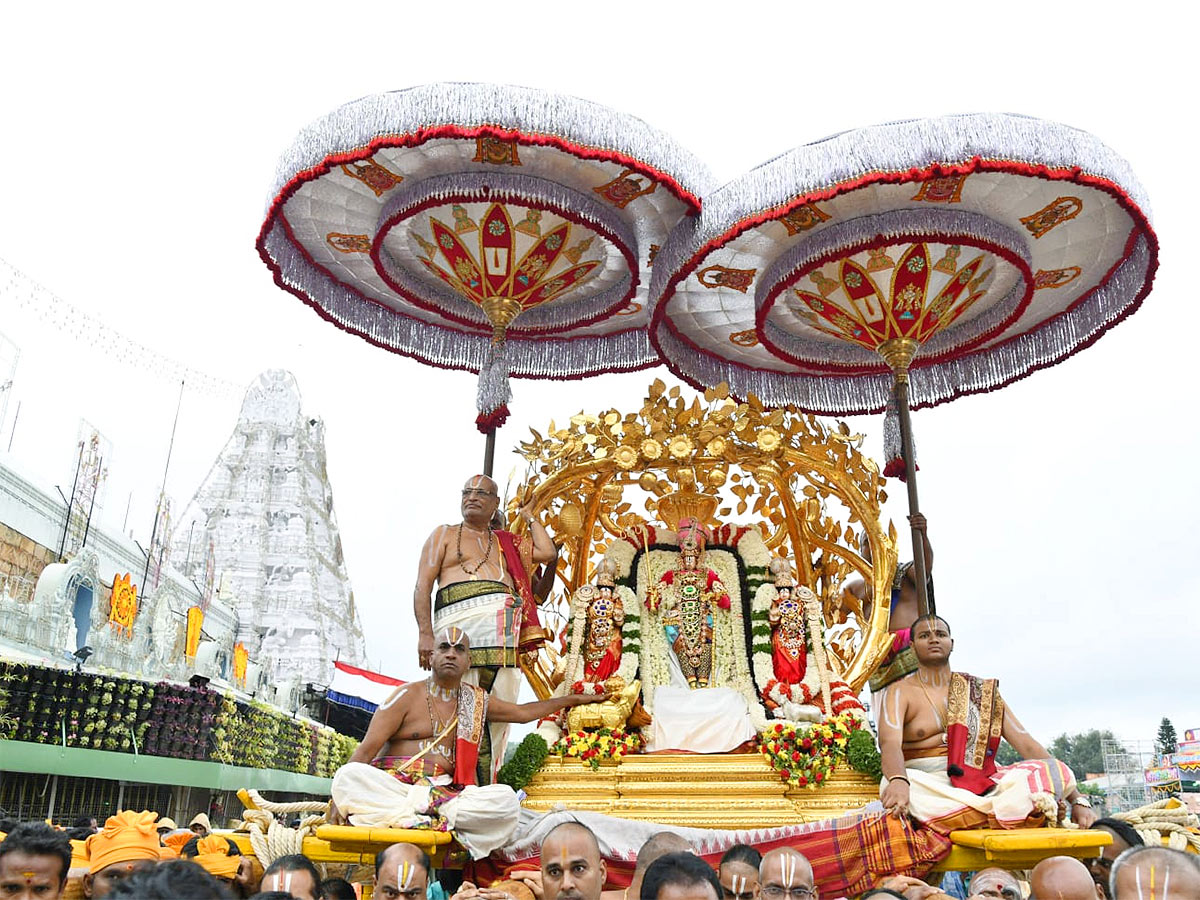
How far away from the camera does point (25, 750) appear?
474 inches

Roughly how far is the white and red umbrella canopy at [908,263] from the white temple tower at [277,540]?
990 inches

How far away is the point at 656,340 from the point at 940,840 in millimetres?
5155

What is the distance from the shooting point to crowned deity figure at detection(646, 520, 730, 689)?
752 centimetres

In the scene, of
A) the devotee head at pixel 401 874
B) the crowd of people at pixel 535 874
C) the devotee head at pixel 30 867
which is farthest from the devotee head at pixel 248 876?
the devotee head at pixel 30 867

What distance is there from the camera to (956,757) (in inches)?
205

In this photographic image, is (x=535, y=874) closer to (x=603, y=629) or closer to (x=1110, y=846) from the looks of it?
(x=603, y=629)

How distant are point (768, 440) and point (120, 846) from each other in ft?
17.6

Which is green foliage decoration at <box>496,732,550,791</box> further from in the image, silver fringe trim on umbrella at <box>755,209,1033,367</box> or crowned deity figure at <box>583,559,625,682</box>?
silver fringe trim on umbrella at <box>755,209,1033,367</box>

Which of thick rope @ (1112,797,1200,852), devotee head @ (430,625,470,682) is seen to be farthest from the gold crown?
thick rope @ (1112,797,1200,852)

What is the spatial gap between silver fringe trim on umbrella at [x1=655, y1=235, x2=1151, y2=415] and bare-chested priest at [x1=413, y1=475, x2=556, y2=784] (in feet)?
9.71

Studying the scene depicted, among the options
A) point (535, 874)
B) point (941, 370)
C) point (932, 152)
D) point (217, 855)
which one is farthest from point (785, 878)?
point (941, 370)

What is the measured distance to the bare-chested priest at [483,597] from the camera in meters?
6.34

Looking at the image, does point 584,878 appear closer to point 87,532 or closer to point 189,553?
point 87,532

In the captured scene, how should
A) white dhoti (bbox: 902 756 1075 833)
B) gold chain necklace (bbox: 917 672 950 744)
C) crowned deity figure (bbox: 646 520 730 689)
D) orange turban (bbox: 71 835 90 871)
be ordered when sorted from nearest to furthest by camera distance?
orange turban (bbox: 71 835 90 871) → white dhoti (bbox: 902 756 1075 833) → gold chain necklace (bbox: 917 672 950 744) → crowned deity figure (bbox: 646 520 730 689)
